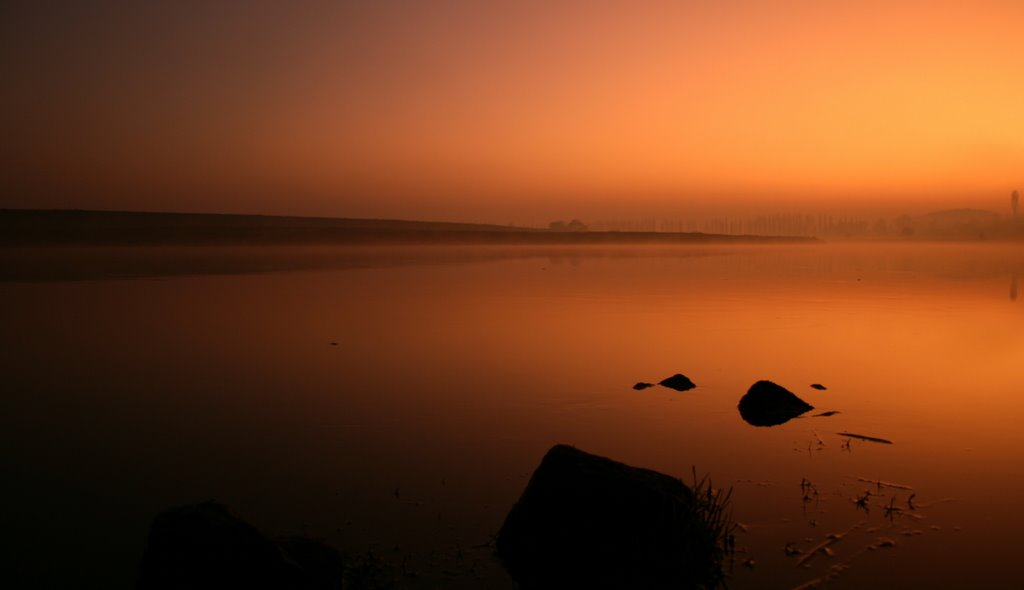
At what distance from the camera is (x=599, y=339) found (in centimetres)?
2105

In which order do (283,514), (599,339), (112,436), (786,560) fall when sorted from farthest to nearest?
(599,339) < (112,436) < (283,514) < (786,560)

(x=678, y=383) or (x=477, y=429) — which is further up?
(x=678, y=383)

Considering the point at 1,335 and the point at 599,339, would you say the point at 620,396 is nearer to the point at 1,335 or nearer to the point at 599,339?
the point at 599,339

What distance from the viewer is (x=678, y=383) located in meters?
14.8

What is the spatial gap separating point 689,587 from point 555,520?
1.38 metres

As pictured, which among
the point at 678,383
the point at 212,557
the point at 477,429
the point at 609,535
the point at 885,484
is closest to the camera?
the point at 212,557

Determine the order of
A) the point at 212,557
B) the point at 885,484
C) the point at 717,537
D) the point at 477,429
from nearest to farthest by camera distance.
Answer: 1. the point at 212,557
2. the point at 717,537
3. the point at 885,484
4. the point at 477,429

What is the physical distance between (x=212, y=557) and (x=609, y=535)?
3508mm

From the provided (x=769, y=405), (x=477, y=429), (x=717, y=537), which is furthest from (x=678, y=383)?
(x=717, y=537)

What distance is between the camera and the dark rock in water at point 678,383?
14.8 metres

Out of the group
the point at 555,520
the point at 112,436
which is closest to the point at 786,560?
the point at 555,520

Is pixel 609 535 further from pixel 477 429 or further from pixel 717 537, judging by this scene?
pixel 477 429

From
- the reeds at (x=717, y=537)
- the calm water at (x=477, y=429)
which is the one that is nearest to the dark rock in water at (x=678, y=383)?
the calm water at (x=477, y=429)

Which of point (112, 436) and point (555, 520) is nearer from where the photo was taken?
point (555, 520)
